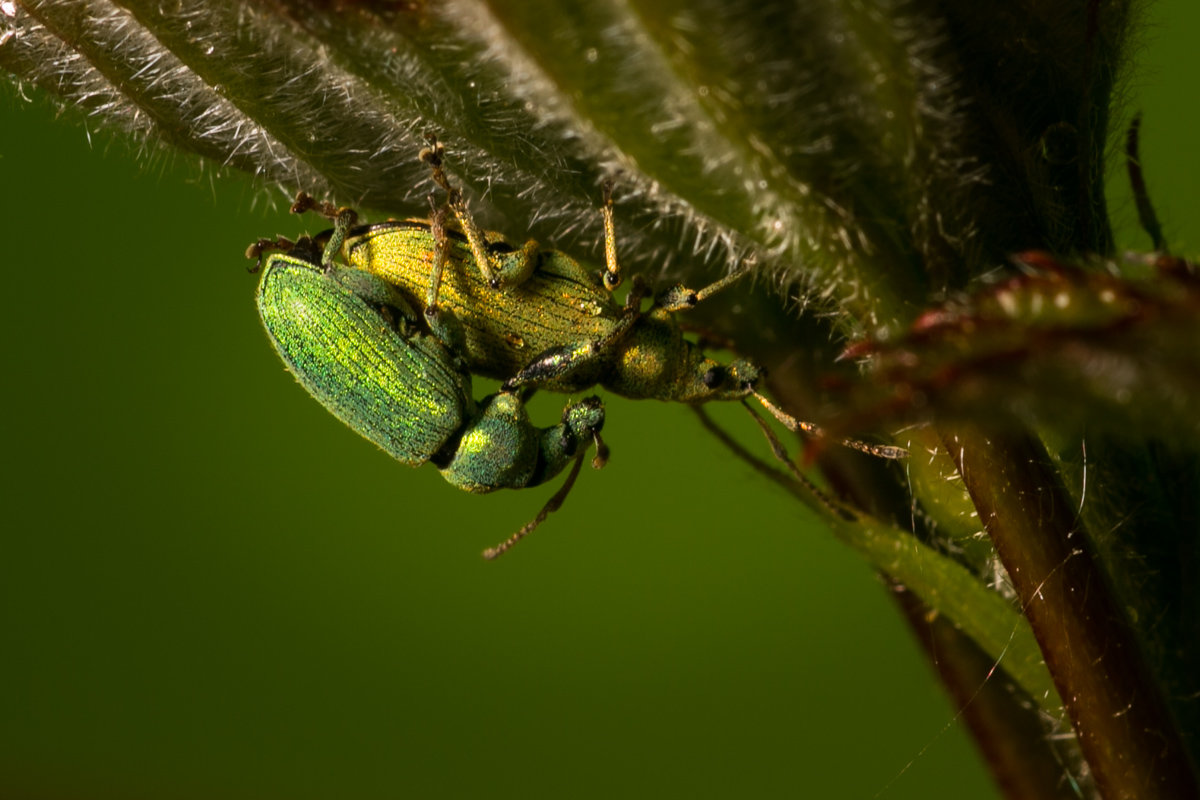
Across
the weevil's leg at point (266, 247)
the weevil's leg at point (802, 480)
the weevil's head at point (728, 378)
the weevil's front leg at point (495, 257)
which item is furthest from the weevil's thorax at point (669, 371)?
the weevil's leg at point (266, 247)

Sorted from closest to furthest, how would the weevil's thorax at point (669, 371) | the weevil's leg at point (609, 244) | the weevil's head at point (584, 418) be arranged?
the weevil's leg at point (609, 244)
the weevil's thorax at point (669, 371)
the weevil's head at point (584, 418)

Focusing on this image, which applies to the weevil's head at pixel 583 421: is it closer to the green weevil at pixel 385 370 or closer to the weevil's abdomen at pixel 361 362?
the green weevil at pixel 385 370

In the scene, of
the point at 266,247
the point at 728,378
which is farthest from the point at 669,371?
the point at 266,247

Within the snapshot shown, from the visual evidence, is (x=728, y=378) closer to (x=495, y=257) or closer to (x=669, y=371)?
(x=669, y=371)

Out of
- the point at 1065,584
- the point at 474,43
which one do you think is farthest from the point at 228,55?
the point at 1065,584

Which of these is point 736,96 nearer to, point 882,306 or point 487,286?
point 882,306

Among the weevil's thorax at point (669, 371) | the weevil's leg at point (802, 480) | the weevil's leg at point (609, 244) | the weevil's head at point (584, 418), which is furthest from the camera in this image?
the weevil's head at point (584, 418)

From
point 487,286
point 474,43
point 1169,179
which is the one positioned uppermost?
point 474,43
